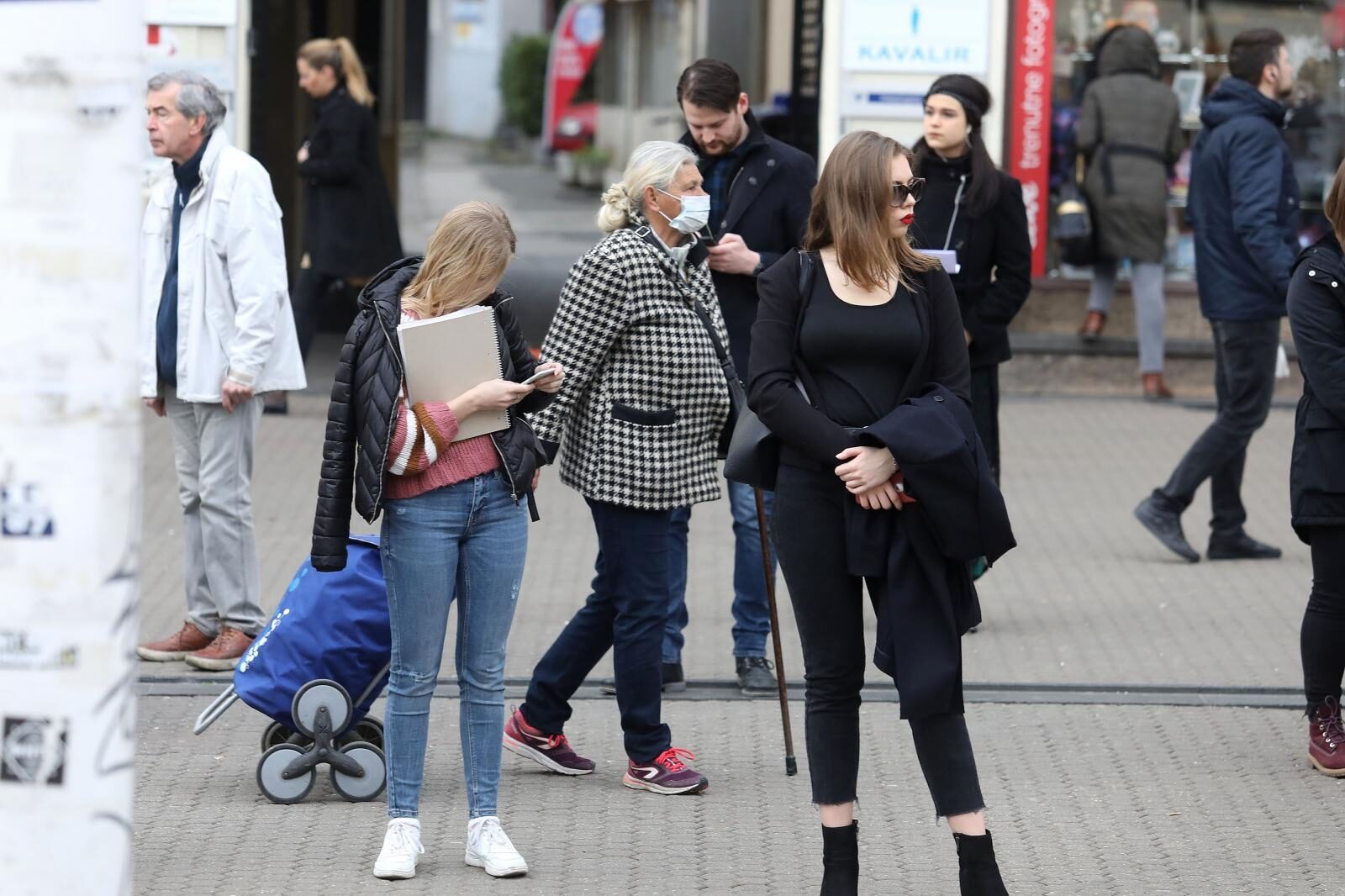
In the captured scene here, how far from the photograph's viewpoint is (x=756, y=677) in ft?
21.0

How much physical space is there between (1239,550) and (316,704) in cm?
467

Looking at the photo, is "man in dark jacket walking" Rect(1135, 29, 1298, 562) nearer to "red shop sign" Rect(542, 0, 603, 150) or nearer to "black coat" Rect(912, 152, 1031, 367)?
"black coat" Rect(912, 152, 1031, 367)

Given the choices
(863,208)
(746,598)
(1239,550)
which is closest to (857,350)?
(863,208)

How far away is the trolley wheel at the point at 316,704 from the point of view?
16.8 feet

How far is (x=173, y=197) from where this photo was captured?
21.3 feet

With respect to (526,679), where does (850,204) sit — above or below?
above

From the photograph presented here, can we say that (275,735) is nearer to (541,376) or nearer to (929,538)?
(541,376)

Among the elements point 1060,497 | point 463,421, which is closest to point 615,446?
point 463,421

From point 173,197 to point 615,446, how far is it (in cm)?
207

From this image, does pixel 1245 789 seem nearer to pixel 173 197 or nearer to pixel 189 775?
pixel 189 775

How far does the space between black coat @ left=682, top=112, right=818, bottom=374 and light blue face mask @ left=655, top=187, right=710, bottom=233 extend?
1.08 m

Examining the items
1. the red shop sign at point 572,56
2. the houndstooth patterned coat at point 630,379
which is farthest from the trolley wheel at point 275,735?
the red shop sign at point 572,56

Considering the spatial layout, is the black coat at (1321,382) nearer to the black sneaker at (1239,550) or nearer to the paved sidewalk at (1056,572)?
the paved sidewalk at (1056,572)

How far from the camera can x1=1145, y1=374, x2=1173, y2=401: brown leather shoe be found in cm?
1206
